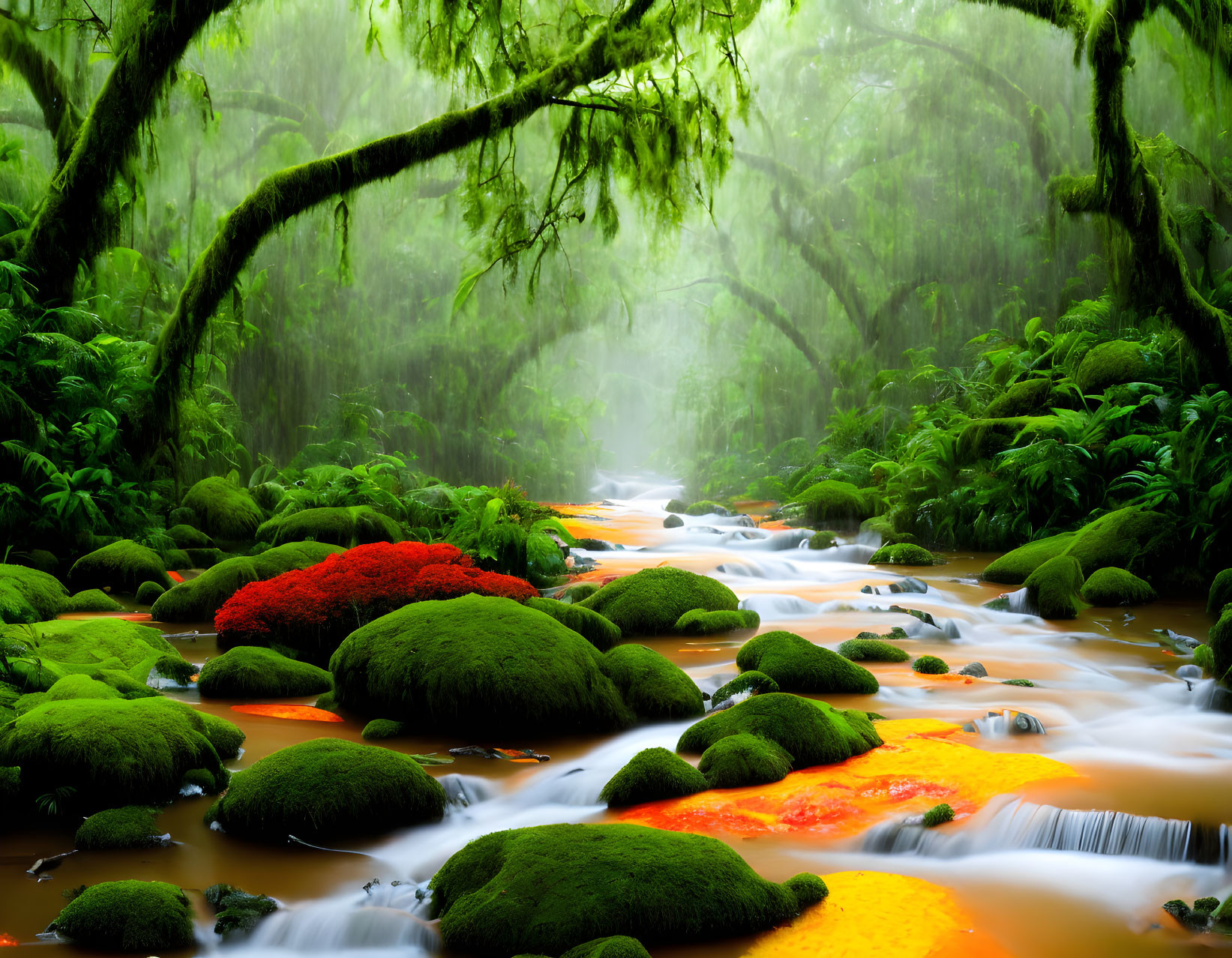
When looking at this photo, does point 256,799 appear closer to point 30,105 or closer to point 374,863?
point 374,863

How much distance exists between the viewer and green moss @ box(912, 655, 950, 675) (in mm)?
6688

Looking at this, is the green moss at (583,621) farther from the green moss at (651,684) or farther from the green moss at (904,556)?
the green moss at (904,556)

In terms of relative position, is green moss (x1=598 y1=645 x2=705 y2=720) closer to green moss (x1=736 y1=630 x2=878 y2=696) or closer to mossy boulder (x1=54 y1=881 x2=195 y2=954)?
green moss (x1=736 y1=630 x2=878 y2=696)

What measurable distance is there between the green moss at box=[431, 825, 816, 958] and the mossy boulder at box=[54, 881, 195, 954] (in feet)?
2.92

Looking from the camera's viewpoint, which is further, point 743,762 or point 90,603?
point 90,603

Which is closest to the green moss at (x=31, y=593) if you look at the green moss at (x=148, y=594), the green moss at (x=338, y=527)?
the green moss at (x=148, y=594)

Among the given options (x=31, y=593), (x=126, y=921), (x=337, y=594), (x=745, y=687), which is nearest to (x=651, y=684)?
(x=745, y=687)

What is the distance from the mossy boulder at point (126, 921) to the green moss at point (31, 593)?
391cm

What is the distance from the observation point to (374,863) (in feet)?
12.3

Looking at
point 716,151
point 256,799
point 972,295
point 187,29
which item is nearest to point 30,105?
point 187,29

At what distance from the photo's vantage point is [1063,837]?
3.85 meters

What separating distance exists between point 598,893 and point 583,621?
417 cm

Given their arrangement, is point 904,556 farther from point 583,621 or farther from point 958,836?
point 958,836

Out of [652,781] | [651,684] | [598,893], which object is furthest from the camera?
[651,684]
